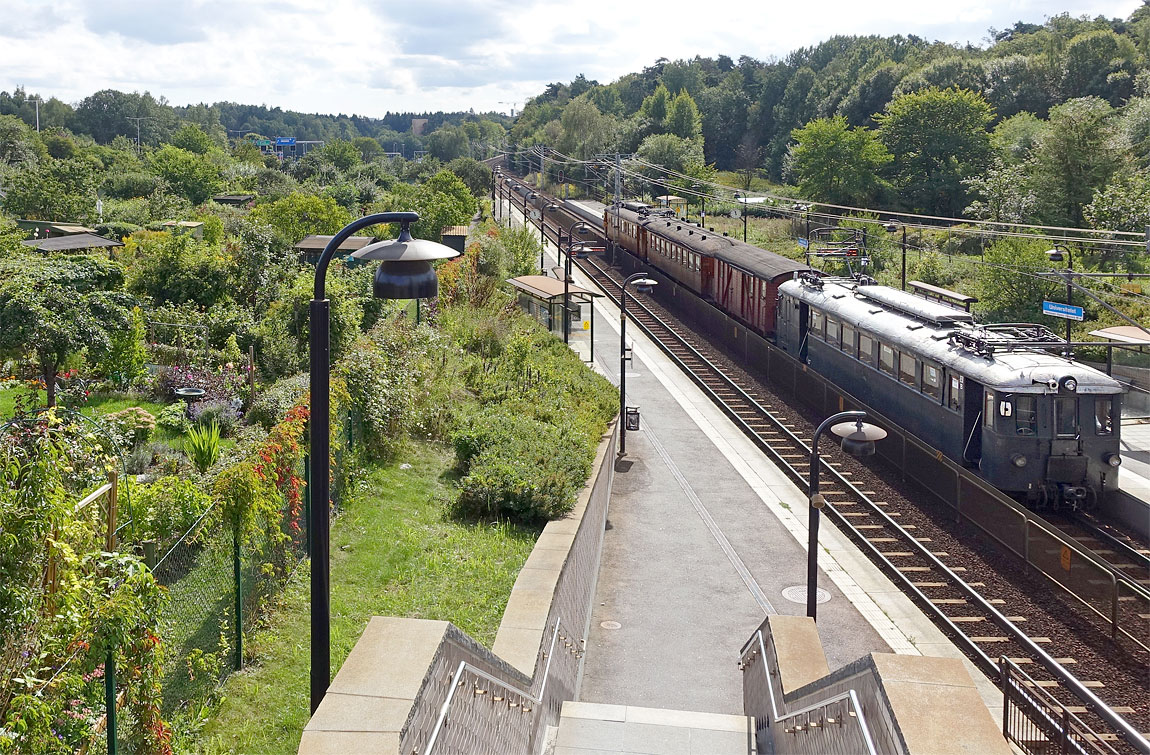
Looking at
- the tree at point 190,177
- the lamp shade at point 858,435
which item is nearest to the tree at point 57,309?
the lamp shade at point 858,435

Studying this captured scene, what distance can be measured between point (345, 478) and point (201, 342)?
1247 cm

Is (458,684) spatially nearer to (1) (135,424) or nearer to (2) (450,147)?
(1) (135,424)

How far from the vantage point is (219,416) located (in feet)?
63.1

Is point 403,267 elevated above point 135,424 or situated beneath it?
elevated above

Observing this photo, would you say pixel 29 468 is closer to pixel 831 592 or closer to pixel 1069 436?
pixel 831 592

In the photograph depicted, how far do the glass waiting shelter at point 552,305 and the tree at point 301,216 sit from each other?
38.6 ft

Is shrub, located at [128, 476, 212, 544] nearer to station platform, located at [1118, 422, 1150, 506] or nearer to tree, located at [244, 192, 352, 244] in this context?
station platform, located at [1118, 422, 1150, 506]

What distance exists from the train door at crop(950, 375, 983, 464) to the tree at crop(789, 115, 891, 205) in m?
58.4

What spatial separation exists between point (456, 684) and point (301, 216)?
43492 millimetres

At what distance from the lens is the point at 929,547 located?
18156mm

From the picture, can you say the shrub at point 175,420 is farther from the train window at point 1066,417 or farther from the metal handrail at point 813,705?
the train window at point 1066,417

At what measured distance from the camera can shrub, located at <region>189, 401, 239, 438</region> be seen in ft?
62.7

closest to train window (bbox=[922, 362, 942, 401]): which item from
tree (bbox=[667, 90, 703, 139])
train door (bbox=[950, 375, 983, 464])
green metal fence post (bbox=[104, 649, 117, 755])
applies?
train door (bbox=[950, 375, 983, 464])

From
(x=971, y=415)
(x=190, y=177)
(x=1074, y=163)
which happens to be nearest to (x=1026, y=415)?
(x=971, y=415)
